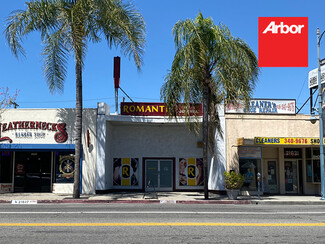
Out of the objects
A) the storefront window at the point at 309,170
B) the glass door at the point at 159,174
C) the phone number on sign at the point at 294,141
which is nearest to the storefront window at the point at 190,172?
the glass door at the point at 159,174

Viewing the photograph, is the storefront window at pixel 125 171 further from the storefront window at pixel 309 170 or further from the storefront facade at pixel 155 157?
the storefront window at pixel 309 170

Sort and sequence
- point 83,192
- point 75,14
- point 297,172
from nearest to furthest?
point 75,14 < point 83,192 < point 297,172

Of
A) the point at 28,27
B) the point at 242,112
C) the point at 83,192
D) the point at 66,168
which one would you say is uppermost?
the point at 28,27

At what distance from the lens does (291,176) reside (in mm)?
22953

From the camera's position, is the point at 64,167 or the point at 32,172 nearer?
the point at 64,167

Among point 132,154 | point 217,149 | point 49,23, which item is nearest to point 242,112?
point 217,149

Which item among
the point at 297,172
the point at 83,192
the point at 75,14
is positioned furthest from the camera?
the point at 297,172

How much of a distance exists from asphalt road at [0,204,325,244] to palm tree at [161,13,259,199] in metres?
7.67

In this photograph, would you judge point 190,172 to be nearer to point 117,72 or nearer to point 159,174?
point 159,174

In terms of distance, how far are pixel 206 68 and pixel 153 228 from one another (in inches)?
444

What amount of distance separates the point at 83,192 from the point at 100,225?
40.0ft

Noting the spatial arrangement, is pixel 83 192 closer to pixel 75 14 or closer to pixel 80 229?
pixel 75 14

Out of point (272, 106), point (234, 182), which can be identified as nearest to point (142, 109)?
point (234, 182)

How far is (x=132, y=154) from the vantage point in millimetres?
23047
